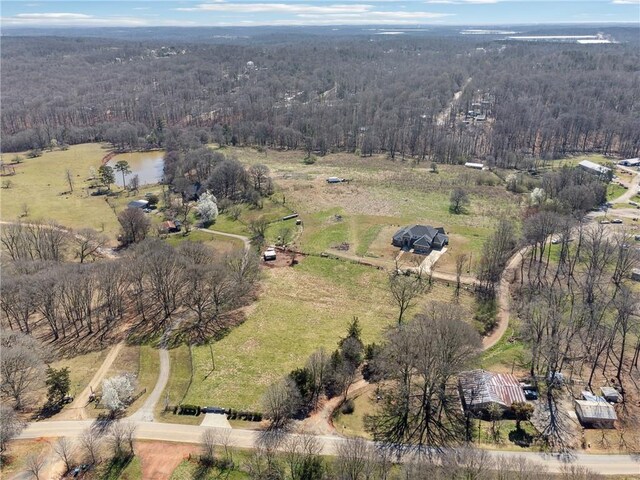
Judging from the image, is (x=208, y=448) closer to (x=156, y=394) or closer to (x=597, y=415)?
(x=156, y=394)

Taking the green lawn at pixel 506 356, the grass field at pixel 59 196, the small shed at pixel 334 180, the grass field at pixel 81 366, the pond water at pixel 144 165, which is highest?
the small shed at pixel 334 180

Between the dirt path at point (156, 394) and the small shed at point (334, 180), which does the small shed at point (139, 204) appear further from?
the dirt path at point (156, 394)

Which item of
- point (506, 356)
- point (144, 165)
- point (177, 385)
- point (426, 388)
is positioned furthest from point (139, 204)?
point (506, 356)

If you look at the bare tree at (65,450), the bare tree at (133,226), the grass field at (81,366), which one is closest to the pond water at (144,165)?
the bare tree at (133,226)

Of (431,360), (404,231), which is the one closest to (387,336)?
(431,360)

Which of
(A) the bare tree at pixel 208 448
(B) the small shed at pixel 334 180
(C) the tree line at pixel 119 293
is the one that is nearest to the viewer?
(A) the bare tree at pixel 208 448

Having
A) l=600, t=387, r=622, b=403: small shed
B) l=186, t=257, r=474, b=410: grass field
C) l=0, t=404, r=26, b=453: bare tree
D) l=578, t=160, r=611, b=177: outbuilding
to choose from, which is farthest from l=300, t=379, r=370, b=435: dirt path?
l=578, t=160, r=611, b=177: outbuilding

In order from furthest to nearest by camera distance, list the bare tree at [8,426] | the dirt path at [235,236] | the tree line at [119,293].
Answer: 1. the dirt path at [235,236]
2. the tree line at [119,293]
3. the bare tree at [8,426]
